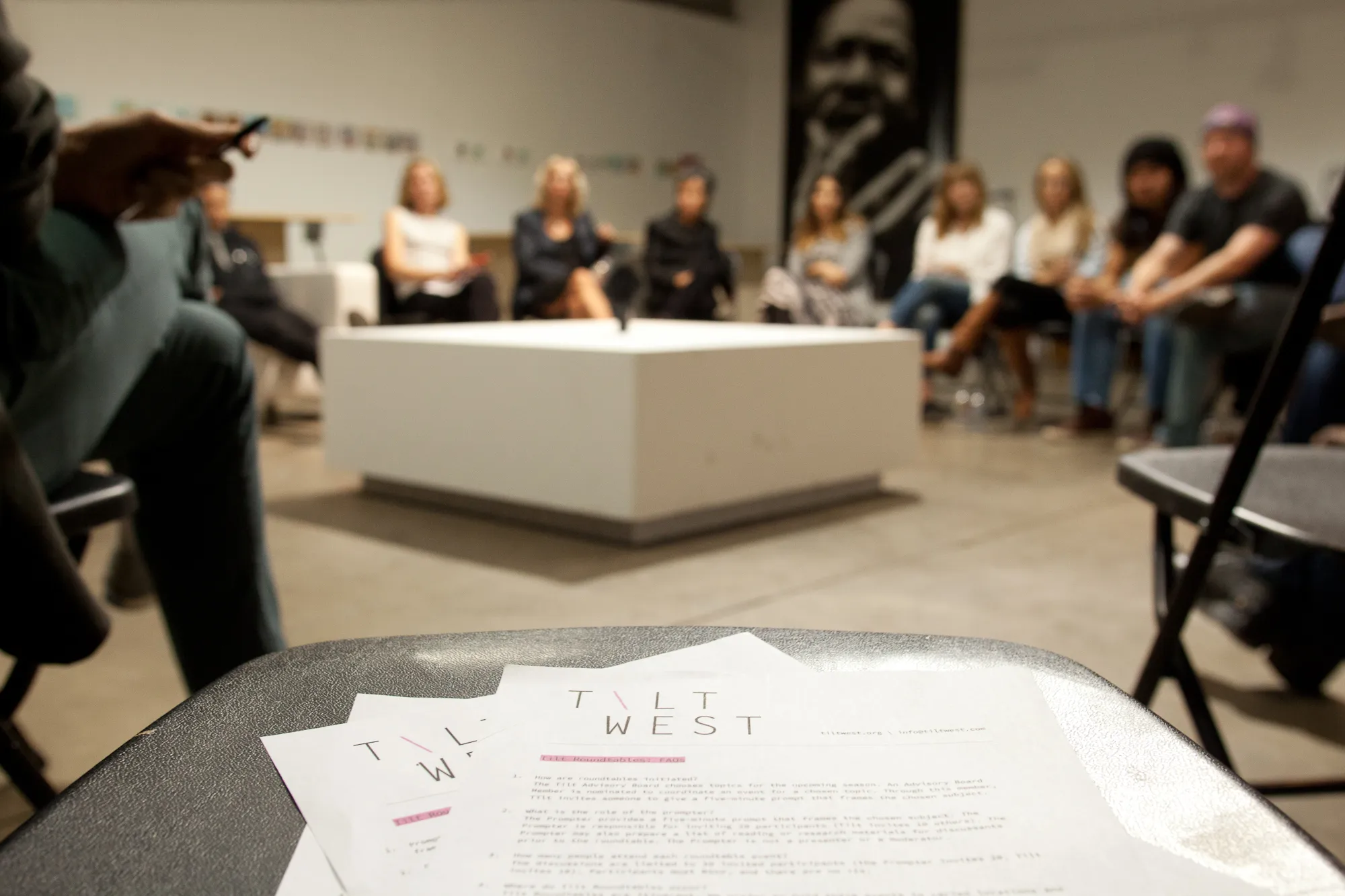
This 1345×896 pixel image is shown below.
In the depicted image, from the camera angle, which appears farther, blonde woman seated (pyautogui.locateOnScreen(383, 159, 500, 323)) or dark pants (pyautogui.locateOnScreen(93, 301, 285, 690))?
blonde woman seated (pyautogui.locateOnScreen(383, 159, 500, 323))

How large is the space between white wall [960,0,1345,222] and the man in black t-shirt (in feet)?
11.1

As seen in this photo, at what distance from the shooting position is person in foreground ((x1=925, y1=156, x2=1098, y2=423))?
514 cm

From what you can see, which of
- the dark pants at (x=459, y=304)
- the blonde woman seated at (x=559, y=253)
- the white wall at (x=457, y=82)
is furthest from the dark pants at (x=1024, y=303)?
the white wall at (x=457, y=82)

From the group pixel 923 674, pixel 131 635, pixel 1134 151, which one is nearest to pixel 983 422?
pixel 1134 151

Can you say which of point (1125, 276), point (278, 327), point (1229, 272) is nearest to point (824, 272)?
point (1125, 276)

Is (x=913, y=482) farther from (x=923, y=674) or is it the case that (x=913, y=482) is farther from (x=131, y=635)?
(x=923, y=674)

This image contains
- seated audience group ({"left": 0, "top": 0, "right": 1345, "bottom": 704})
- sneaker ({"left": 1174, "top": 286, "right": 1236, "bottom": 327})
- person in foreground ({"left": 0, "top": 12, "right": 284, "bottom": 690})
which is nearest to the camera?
person in foreground ({"left": 0, "top": 12, "right": 284, "bottom": 690})

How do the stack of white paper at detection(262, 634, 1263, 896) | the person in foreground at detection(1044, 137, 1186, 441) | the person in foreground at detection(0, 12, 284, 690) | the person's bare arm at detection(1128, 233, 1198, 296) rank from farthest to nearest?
1. the person in foreground at detection(1044, 137, 1186, 441)
2. the person's bare arm at detection(1128, 233, 1198, 296)
3. the person in foreground at detection(0, 12, 284, 690)
4. the stack of white paper at detection(262, 634, 1263, 896)

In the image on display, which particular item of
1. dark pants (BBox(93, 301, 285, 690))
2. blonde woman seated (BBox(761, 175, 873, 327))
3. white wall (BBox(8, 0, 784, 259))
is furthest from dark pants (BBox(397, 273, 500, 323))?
dark pants (BBox(93, 301, 285, 690))

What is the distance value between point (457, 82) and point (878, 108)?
3.21m

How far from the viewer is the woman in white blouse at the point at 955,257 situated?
18.2 feet

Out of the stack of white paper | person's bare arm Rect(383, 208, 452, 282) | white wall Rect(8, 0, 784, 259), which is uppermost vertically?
white wall Rect(8, 0, 784, 259)

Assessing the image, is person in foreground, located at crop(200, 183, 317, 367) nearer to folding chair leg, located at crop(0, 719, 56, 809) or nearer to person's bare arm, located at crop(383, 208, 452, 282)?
person's bare arm, located at crop(383, 208, 452, 282)

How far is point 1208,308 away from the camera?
368cm
